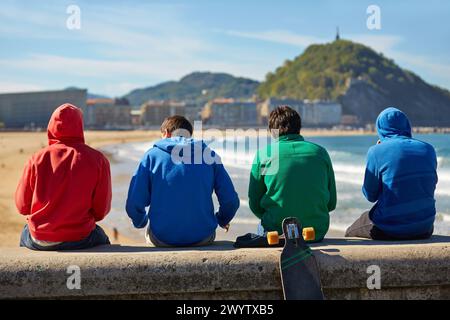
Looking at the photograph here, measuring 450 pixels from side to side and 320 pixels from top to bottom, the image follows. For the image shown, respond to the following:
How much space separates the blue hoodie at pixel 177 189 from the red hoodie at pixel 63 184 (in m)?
0.25

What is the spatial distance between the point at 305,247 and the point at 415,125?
177 meters

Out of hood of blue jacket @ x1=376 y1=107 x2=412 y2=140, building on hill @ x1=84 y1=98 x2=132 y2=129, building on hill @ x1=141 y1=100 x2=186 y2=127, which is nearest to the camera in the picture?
hood of blue jacket @ x1=376 y1=107 x2=412 y2=140

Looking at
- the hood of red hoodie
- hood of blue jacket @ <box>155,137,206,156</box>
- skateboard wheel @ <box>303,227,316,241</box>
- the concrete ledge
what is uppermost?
the hood of red hoodie

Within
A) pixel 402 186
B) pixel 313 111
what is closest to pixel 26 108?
pixel 313 111

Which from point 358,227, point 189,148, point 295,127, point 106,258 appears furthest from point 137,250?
point 358,227

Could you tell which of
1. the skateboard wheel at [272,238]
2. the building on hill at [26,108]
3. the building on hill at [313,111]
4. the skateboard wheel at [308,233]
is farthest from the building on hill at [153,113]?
the skateboard wheel at [308,233]

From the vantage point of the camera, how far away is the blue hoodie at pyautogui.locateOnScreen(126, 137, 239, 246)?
3631 mm

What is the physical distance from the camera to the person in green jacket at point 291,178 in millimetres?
3689

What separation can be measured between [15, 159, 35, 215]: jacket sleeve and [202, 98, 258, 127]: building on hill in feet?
496

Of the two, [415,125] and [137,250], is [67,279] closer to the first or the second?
[137,250]

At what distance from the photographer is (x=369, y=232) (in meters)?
3.92

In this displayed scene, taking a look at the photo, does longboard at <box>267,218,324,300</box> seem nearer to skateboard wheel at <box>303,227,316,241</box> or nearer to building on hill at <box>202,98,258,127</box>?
skateboard wheel at <box>303,227,316,241</box>

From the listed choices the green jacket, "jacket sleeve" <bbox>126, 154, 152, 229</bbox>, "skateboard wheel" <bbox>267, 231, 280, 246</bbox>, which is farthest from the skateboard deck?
"jacket sleeve" <bbox>126, 154, 152, 229</bbox>

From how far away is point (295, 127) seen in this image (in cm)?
379
